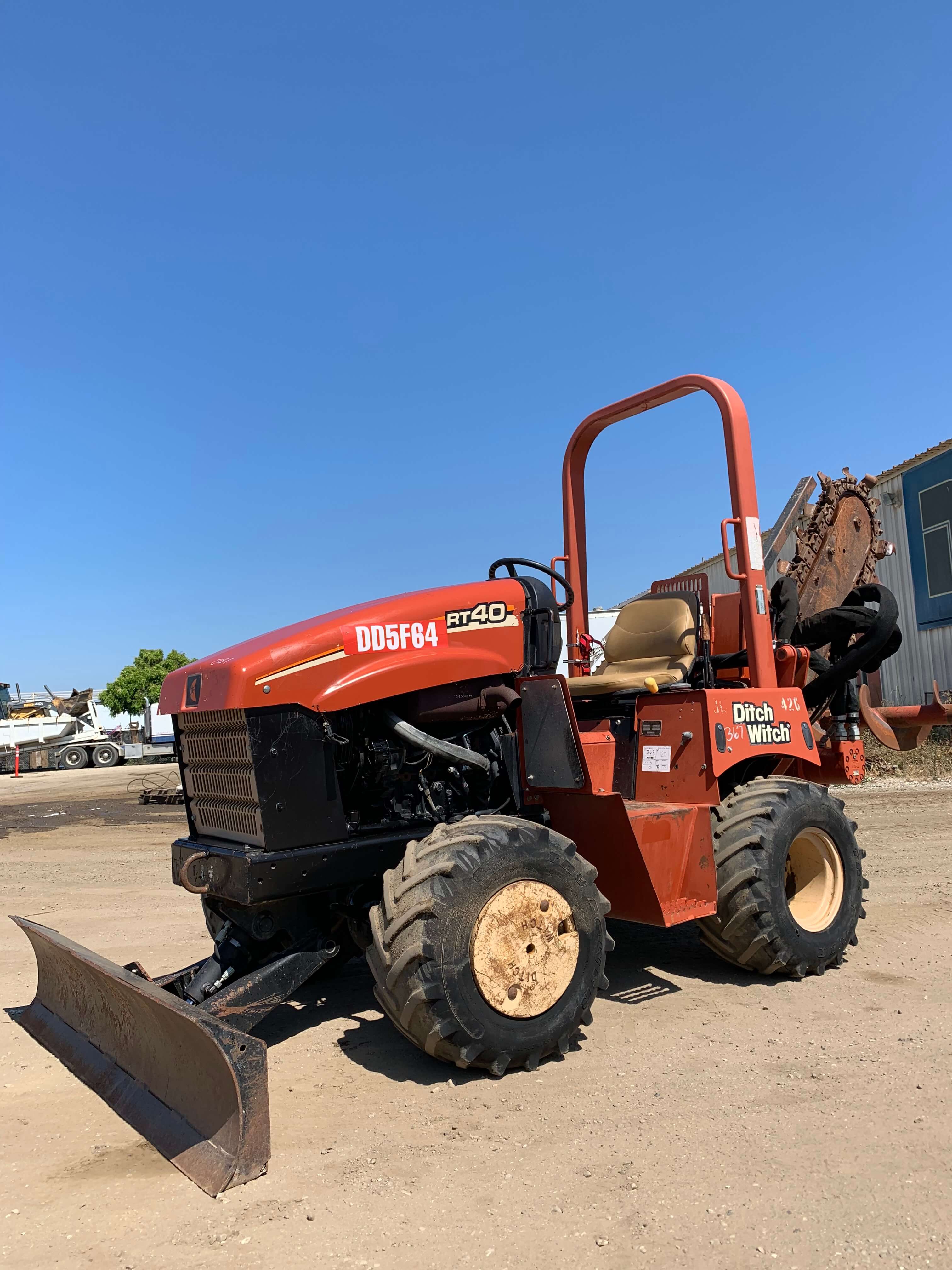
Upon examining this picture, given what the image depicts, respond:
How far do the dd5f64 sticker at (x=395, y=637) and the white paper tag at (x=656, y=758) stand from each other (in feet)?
4.66

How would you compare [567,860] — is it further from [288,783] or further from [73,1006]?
[73,1006]

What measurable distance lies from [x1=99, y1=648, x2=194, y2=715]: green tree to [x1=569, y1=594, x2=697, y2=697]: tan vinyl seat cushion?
157 feet

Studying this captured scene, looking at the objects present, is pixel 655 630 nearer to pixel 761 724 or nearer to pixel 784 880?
pixel 761 724

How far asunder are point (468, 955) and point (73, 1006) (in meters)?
1.95

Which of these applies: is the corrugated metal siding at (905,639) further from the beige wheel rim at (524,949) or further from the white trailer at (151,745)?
the white trailer at (151,745)

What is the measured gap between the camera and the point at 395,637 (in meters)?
4.24

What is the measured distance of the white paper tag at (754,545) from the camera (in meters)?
5.25

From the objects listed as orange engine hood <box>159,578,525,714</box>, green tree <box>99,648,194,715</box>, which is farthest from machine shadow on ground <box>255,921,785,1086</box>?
green tree <box>99,648,194,715</box>

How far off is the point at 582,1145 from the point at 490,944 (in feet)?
2.61

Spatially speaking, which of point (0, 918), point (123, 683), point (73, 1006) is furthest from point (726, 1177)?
point (123, 683)

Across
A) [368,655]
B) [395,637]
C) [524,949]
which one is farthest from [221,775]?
[524,949]

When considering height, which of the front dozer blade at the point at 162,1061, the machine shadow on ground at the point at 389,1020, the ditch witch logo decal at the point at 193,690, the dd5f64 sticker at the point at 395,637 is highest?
the dd5f64 sticker at the point at 395,637

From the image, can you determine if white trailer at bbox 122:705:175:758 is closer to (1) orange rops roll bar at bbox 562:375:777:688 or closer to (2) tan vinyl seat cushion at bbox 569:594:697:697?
(2) tan vinyl seat cushion at bbox 569:594:697:697

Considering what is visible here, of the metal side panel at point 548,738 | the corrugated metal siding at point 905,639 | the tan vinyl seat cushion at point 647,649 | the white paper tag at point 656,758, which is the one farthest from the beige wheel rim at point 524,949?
the corrugated metal siding at point 905,639
